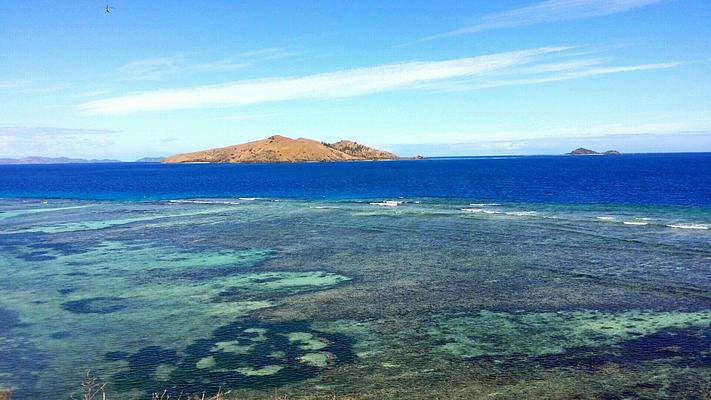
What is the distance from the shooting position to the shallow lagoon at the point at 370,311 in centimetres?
1741

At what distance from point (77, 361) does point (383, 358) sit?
36.1ft

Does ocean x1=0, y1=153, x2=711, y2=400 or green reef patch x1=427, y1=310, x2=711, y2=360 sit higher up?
ocean x1=0, y1=153, x2=711, y2=400

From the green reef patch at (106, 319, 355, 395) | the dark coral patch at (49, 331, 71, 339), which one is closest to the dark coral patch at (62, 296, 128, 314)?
the dark coral patch at (49, 331, 71, 339)

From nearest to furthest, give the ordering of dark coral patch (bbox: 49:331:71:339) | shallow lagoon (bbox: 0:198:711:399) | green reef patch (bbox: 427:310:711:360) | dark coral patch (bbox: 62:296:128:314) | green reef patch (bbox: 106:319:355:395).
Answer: green reef patch (bbox: 106:319:355:395) < shallow lagoon (bbox: 0:198:711:399) < green reef patch (bbox: 427:310:711:360) < dark coral patch (bbox: 49:331:71:339) < dark coral patch (bbox: 62:296:128:314)

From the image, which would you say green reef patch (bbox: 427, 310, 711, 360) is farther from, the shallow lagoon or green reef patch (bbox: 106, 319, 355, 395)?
green reef patch (bbox: 106, 319, 355, 395)

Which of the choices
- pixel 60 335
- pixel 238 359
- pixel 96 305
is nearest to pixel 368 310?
pixel 238 359

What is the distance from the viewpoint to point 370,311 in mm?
24656

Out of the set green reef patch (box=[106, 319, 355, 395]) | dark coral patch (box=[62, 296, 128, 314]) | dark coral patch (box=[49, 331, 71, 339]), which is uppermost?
dark coral patch (box=[62, 296, 128, 314])

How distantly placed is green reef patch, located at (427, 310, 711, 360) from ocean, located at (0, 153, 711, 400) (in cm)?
11

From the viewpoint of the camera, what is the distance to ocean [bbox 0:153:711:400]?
17344 mm

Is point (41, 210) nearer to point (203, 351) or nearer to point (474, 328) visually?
point (203, 351)

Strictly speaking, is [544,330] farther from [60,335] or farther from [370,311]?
[60,335]

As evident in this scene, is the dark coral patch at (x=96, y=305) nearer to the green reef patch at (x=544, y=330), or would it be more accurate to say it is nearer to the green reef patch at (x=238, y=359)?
the green reef patch at (x=238, y=359)

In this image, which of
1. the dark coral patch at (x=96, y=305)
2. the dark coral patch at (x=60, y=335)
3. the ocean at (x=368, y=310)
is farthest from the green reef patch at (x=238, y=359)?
the dark coral patch at (x=96, y=305)
